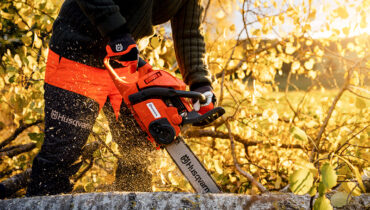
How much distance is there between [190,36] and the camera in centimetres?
176

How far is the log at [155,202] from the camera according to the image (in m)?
0.94

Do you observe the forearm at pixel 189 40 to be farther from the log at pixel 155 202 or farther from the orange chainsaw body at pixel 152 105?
the log at pixel 155 202

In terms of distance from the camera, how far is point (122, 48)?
123cm

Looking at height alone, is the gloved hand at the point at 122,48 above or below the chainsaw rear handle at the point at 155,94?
above

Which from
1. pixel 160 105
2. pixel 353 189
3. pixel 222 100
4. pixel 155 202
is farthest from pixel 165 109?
pixel 222 100

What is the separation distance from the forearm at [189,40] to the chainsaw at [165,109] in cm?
33

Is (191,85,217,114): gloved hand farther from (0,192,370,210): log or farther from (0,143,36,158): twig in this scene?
(0,143,36,158): twig

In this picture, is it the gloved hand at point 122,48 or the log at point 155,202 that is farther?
the gloved hand at point 122,48

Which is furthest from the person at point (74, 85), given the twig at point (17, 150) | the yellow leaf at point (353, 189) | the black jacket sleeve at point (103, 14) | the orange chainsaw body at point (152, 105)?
the twig at point (17, 150)

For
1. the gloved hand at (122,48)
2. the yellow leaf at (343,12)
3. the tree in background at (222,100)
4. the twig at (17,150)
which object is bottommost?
the twig at (17,150)

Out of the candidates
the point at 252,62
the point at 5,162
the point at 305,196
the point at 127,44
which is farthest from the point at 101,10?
the point at 5,162

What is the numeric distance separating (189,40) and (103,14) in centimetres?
66

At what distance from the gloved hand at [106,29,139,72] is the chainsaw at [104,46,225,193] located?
3 cm

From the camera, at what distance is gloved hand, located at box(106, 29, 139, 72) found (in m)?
1.24
